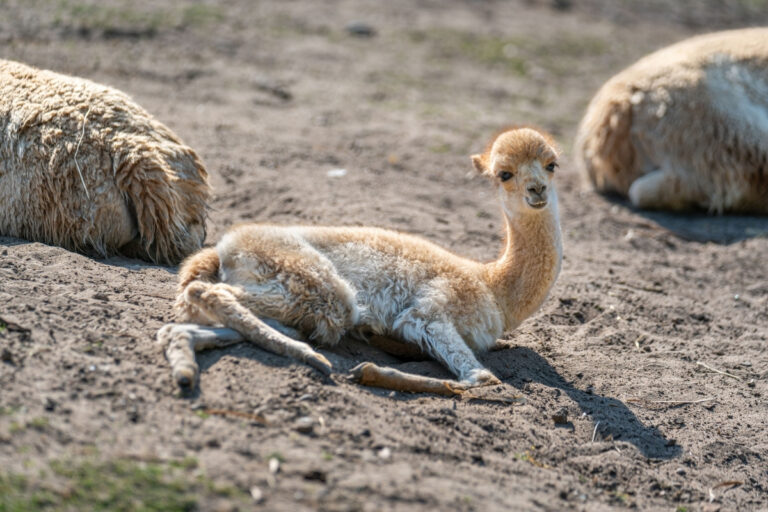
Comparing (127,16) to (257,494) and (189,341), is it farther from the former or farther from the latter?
(257,494)

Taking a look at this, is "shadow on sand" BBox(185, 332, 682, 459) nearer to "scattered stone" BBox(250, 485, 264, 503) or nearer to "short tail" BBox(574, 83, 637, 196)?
"scattered stone" BBox(250, 485, 264, 503)

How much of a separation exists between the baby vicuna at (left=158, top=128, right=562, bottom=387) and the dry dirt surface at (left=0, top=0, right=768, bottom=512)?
0.18m

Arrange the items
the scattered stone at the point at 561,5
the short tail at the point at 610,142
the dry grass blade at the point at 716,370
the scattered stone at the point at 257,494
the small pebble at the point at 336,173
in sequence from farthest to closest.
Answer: the scattered stone at the point at 561,5, the short tail at the point at 610,142, the small pebble at the point at 336,173, the dry grass blade at the point at 716,370, the scattered stone at the point at 257,494

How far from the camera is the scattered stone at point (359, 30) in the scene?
13211mm

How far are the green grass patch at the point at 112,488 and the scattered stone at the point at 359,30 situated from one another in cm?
1073

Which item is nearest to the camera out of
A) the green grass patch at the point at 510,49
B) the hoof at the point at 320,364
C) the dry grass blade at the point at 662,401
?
the hoof at the point at 320,364

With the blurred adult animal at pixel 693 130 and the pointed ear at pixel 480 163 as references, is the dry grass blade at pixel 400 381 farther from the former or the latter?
the blurred adult animal at pixel 693 130

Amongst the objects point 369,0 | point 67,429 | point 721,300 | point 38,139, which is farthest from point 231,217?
point 369,0

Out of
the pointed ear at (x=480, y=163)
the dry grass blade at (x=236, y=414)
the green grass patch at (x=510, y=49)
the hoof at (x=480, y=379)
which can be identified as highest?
the green grass patch at (x=510, y=49)

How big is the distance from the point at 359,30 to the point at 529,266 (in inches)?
351

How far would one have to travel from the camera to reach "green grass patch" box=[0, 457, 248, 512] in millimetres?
3168

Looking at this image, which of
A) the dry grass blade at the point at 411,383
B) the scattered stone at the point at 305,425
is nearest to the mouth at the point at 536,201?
the dry grass blade at the point at 411,383

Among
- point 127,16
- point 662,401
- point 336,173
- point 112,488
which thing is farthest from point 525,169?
point 127,16

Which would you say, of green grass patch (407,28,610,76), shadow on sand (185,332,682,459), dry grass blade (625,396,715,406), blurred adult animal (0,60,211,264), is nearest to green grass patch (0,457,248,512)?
shadow on sand (185,332,682,459)
